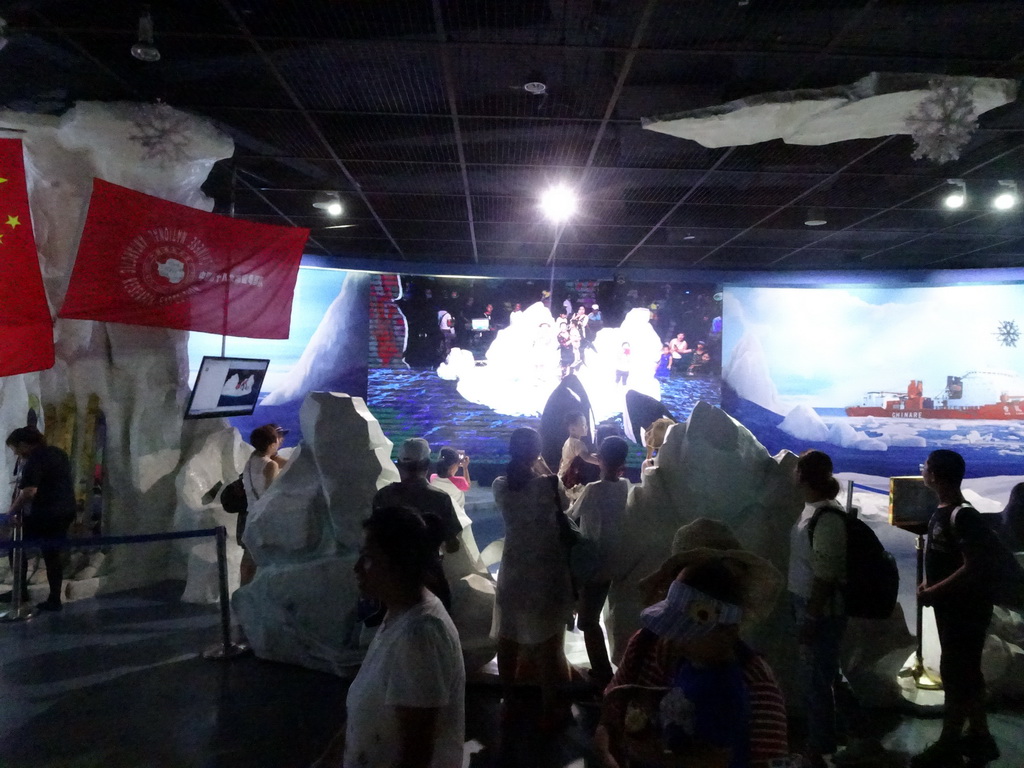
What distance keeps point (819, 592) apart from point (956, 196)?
4.85m

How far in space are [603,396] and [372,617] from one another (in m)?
7.64

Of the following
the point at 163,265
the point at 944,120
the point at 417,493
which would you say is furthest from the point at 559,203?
the point at 417,493

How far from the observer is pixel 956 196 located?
587 centimetres

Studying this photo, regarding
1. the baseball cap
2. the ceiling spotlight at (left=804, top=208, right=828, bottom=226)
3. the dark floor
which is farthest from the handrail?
the ceiling spotlight at (left=804, top=208, right=828, bottom=226)

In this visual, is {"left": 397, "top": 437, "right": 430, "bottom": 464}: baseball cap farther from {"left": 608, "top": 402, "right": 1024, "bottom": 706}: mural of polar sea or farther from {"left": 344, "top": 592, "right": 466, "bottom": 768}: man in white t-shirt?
{"left": 344, "top": 592, "right": 466, "bottom": 768}: man in white t-shirt

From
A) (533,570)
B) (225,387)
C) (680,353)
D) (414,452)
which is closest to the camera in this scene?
(533,570)

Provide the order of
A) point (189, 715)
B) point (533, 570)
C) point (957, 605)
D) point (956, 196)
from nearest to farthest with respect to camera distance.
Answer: point (957, 605)
point (533, 570)
point (189, 715)
point (956, 196)

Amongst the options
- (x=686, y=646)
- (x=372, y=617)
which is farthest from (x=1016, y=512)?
(x=372, y=617)

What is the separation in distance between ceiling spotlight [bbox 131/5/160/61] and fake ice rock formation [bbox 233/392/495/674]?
2228 mm

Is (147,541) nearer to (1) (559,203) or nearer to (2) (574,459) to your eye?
(2) (574,459)

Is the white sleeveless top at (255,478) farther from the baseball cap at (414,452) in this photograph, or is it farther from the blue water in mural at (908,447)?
the blue water in mural at (908,447)

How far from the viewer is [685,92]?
416cm

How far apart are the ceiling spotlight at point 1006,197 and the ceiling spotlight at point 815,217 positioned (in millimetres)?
1431

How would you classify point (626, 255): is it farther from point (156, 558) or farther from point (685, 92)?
point (156, 558)
